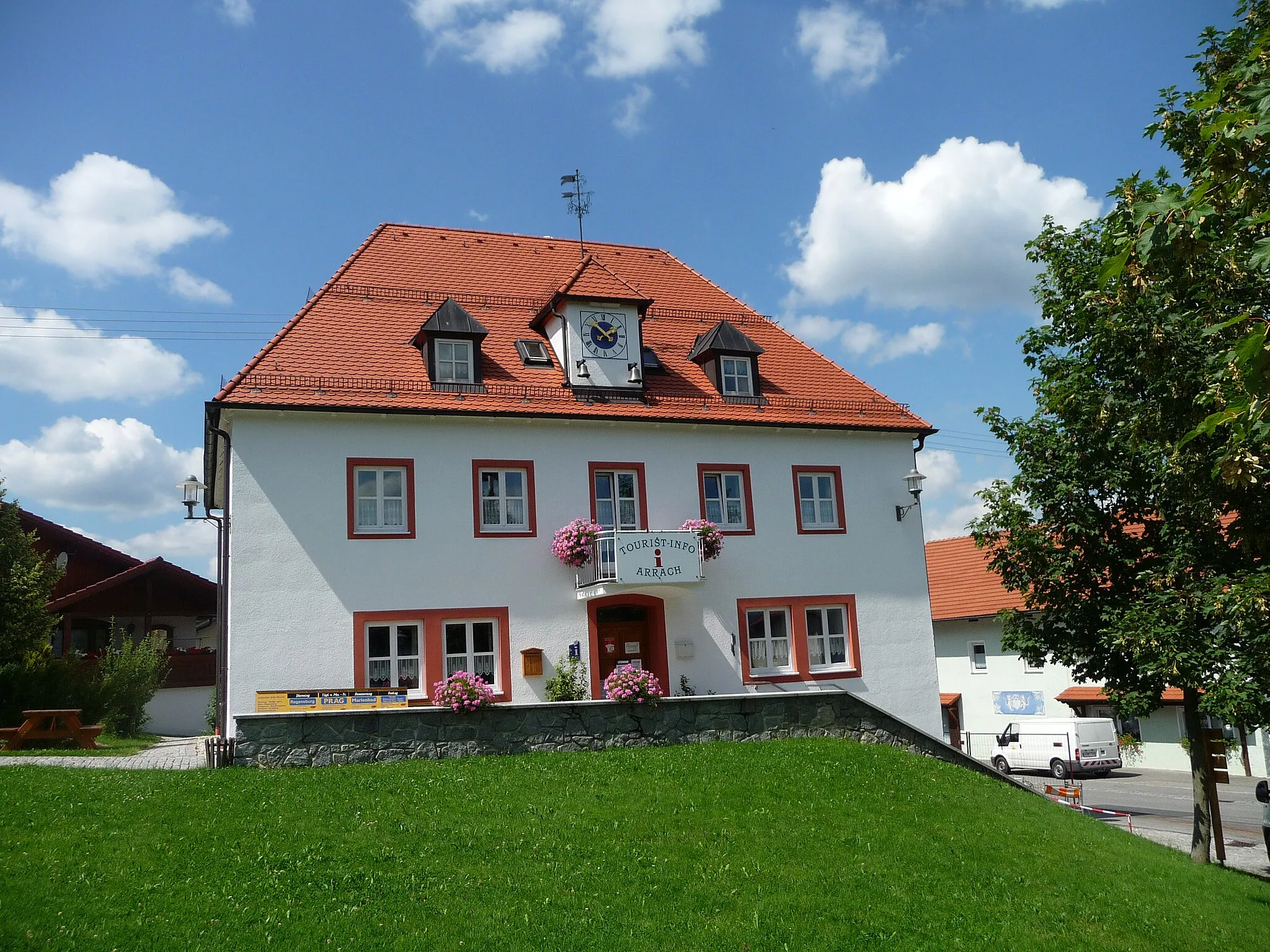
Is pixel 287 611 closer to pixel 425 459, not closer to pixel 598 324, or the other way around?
pixel 425 459

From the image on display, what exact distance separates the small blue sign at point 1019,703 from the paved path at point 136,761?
1164 inches

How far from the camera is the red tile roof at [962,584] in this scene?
3947 cm

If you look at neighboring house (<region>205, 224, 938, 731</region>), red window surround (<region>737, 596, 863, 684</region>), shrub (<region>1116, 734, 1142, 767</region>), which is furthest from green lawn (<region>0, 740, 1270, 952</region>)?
shrub (<region>1116, 734, 1142, 767</region>)

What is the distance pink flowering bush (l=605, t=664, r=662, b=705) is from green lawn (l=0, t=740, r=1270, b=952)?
7.70 ft

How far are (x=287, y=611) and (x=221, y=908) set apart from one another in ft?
30.8

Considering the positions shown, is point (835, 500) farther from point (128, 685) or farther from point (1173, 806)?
point (128, 685)

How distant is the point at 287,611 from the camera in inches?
699

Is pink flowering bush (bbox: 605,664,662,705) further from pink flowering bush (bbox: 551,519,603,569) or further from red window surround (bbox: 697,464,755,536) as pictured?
red window surround (bbox: 697,464,755,536)

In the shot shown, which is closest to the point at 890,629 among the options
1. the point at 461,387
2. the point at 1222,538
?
the point at 1222,538

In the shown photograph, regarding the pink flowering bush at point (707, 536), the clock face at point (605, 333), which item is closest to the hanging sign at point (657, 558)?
the pink flowering bush at point (707, 536)

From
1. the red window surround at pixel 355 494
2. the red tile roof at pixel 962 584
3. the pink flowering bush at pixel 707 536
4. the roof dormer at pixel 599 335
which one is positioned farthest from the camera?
the red tile roof at pixel 962 584

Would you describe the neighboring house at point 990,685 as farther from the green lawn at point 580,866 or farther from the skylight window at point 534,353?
the green lawn at point 580,866

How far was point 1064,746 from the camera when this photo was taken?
1313 inches

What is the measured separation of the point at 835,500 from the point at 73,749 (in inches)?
644
